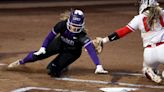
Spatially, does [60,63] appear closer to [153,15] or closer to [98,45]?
[98,45]

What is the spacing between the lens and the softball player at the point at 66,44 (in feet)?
20.6

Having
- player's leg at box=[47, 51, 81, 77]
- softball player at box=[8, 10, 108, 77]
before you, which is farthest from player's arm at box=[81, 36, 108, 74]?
player's leg at box=[47, 51, 81, 77]

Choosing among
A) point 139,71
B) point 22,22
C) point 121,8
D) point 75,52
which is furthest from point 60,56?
point 121,8

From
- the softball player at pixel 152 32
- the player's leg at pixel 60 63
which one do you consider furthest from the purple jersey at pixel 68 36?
the softball player at pixel 152 32

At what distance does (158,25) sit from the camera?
6.06 m

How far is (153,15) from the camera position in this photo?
5.97 metres

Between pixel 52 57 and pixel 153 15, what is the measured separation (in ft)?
8.20

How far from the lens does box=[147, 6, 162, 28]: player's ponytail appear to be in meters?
5.97

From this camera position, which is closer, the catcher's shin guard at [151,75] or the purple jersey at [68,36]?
the catcher's shin guard at [151,75]

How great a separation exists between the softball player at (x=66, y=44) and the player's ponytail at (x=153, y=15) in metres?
0.90

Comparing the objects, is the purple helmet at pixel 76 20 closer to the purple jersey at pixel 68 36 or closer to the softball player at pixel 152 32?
the purple jersey at pixel 68 36

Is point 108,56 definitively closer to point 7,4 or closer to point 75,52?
point 75,52

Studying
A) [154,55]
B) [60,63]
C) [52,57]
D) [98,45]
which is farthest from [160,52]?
[52,57]

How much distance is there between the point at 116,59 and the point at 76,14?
178 centimetres
